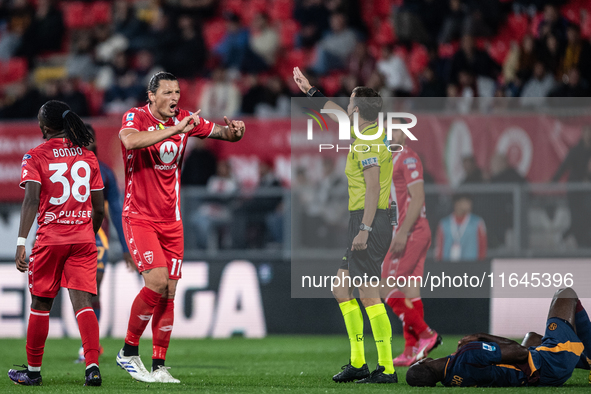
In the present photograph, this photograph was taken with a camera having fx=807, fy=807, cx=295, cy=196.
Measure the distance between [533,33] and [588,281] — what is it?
490 centimetres

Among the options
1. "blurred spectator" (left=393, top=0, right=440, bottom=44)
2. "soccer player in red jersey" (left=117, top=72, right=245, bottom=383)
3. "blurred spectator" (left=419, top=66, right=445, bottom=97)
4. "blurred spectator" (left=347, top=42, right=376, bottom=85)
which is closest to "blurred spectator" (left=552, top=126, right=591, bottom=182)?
"blurred spectator" (left=419, top=66, right=445, bottom=97)

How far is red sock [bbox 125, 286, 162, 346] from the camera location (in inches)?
247

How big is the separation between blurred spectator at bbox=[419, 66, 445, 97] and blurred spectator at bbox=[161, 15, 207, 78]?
15.5 ft

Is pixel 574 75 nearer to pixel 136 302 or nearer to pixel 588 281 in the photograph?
pixel 588 281

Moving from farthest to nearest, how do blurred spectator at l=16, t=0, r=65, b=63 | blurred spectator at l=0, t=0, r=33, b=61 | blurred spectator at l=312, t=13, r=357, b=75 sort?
blurred spectator at l=0, t=0, r=33, b=61
blurred spectator at l=16, t=0, r=65, b=63
blurred spectator at l=312, t=13, r=357, b=75

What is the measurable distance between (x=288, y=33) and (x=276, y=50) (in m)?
0.70

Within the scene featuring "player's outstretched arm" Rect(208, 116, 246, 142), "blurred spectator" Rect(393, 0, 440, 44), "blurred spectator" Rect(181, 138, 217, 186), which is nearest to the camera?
"player's outstretched arm" Rect(208, 116, 246, 142)

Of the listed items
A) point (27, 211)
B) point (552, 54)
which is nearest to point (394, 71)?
point (552, 54)

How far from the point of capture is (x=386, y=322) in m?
6.29

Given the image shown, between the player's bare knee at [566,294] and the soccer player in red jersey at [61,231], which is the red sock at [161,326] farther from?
the player's bare knee at [566,294]

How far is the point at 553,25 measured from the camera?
12.2 meters

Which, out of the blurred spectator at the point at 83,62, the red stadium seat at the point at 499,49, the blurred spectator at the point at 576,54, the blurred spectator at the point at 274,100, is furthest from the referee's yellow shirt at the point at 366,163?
the blurred spectator at the point at 83,62

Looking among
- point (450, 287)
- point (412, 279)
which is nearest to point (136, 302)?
point (412, 279)

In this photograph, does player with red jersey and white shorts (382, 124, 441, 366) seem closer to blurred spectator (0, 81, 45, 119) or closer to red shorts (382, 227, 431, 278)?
red shorts (382, 227, 431, 278)
